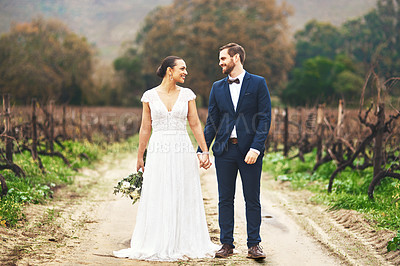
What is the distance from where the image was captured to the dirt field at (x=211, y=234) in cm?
467

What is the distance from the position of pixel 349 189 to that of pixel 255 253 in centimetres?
400

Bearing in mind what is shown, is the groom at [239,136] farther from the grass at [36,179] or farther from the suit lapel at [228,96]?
the grass at [36,179]

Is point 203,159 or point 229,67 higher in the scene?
point 229,67

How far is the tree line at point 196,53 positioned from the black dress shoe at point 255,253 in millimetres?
38183

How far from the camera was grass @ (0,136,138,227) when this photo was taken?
6.24 metres

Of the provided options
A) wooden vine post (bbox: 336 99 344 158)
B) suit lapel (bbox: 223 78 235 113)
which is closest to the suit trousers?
suit lapel (bbox: 223 78 235 113)

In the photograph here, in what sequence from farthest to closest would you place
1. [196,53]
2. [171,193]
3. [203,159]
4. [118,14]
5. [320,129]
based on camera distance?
[118,14] → [196,53] → [320,129] → [171,193] → [203,159]

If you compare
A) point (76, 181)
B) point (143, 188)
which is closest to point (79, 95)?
point (76, 181)

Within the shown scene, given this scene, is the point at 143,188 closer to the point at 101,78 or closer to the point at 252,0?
the point at 101,78

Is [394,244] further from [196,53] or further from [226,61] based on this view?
[196,53]

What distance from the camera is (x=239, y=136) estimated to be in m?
4.63

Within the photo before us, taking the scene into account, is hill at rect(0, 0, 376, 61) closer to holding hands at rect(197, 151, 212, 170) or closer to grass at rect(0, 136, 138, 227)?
grass at rect(0, 136, 138, 227)

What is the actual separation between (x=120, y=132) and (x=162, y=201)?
Result: 57.2 feet

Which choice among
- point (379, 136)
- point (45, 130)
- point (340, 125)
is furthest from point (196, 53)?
point (379, 136)
